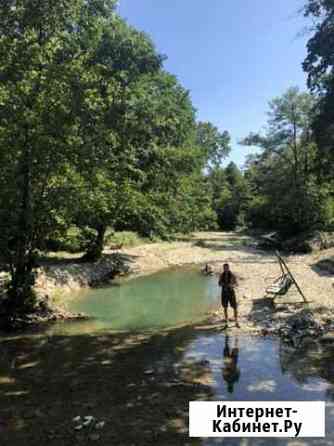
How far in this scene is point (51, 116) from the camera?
490 inches

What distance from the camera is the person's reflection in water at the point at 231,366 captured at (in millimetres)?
8438

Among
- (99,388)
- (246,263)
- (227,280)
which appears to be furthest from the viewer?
(246,263)

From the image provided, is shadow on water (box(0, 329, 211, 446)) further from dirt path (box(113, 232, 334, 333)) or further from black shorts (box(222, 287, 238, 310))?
dirt path (box(113, 232, 334, 333))

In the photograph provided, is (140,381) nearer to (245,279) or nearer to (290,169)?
(245,279)

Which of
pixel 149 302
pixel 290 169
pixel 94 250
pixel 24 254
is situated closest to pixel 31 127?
pixel 24 254

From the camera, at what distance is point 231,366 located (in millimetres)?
9430

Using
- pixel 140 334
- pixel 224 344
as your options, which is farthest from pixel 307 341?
pixel 140 334

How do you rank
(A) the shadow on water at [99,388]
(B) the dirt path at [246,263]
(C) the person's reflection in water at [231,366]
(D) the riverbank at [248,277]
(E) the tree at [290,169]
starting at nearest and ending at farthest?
(A) the shadow on water at [99,388] < (C) the person's reflection in water at [231,366] < (D) the riverbank at [248,277] < (B) the dirt path at [246,263] < (E) the tree at [290,169]

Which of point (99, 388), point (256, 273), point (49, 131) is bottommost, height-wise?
point (99, 388)

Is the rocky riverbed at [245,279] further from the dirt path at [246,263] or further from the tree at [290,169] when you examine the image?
the tree at [290,169]

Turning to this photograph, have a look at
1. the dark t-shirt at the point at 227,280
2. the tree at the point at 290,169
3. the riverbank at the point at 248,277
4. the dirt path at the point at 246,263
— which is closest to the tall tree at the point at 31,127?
the riverbank at the point at 248,277

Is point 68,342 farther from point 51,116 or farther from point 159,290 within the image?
point 159,290

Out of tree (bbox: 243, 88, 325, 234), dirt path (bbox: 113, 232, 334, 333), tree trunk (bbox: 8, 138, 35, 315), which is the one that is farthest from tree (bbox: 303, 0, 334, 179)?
tree (bbox: 243, 88, 325, 234)

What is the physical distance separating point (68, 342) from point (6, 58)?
8.51 meters
